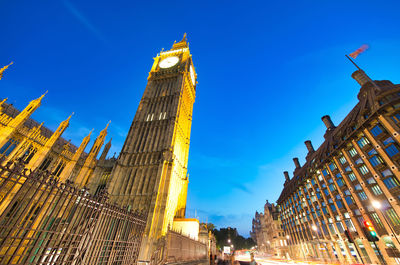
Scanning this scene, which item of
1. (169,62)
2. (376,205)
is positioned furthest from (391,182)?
(169,62)

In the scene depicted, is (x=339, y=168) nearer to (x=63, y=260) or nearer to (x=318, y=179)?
(x=318, y=179)

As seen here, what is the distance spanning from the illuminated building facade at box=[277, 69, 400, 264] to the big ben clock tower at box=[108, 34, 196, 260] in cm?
2176

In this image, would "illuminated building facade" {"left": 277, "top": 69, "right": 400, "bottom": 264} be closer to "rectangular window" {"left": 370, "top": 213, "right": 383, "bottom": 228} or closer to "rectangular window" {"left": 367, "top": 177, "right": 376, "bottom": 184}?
"rectangular window" {"left": 370, "top": 213, "right": 383, "bottom": 228}

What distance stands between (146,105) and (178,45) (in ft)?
92.9

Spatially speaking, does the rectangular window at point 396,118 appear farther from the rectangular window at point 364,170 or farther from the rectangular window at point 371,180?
the rectangular window at point 371,180

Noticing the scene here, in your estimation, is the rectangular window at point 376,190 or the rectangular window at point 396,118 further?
the rectangular window at point 376,190

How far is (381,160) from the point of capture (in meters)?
25.9

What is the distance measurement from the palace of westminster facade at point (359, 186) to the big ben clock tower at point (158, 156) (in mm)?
21331

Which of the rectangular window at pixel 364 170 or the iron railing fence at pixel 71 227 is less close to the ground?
the rectangular window at pixel 364 170

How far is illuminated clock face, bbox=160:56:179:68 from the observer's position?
46.0 m

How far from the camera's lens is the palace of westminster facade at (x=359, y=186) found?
24016 mm

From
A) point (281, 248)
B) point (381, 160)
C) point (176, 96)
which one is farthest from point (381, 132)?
point (281, 248)

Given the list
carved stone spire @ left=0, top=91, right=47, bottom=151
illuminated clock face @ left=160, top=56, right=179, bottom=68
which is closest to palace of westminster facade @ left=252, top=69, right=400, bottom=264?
carved stone spire @ left=0, top=91, right=47, bottom=151

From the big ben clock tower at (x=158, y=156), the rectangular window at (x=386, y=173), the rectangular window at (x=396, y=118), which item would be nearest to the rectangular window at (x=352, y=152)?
the rectangular window at (x=386, y=173)
